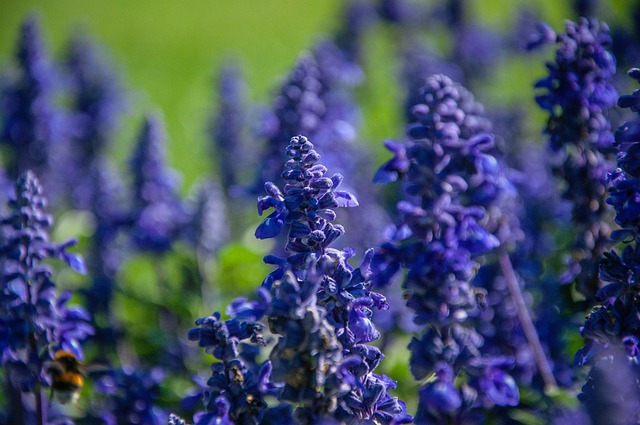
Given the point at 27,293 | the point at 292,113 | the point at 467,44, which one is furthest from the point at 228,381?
the point at 467,44

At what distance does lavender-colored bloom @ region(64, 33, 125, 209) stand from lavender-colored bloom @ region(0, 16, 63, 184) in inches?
45.7

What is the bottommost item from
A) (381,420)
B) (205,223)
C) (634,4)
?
(381,420)

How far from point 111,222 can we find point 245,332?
333cm

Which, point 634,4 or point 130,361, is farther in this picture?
point 634,4

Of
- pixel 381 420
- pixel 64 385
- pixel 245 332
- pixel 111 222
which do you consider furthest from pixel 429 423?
pixel 111 222

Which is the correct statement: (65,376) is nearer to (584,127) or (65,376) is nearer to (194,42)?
(584,127)

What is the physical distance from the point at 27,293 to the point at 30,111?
3243mm

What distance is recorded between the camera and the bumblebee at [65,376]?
3.40 metres

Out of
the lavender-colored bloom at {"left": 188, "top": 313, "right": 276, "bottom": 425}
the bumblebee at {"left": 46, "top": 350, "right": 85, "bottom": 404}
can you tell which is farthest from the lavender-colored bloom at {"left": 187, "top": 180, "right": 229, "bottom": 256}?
Answer: the lavender-colored bloom at {"left": 188, "top": 313, "right": 276, "bottom": 425}

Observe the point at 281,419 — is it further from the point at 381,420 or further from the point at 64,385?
the point at 64,385

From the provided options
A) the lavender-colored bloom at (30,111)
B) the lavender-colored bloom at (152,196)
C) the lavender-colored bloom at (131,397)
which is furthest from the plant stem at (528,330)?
the lavender-colored bloom at (30,111)

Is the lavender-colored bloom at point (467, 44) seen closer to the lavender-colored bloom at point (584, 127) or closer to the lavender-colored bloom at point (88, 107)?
the lavender-colored bloom at point (88, 107)

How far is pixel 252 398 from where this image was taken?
259cm

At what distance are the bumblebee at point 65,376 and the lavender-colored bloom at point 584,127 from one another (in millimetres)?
2313
